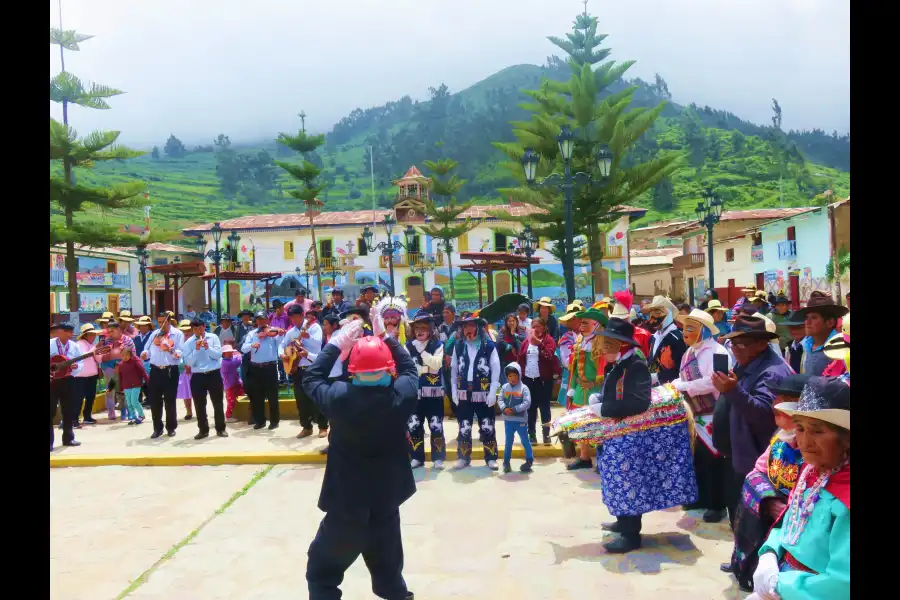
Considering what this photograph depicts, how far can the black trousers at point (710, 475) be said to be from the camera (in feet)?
16.2

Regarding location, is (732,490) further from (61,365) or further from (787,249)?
(787,249)

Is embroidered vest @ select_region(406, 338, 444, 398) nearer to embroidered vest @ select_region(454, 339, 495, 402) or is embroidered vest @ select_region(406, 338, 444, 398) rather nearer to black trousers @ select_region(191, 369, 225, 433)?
embroidered vest @ select_region(454, 339, 495, 402)

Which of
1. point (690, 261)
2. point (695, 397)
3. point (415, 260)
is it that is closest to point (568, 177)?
point (695, 397)

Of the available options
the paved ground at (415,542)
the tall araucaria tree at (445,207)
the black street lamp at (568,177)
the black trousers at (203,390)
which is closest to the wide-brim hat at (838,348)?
the paved ground at (415,542)

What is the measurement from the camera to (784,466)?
2.94m

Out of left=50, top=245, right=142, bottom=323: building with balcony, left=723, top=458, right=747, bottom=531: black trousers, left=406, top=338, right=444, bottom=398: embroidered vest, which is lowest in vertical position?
left=723, top=458, right=747, bottom=531: black trousers

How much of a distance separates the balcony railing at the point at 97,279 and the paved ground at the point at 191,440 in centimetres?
2478

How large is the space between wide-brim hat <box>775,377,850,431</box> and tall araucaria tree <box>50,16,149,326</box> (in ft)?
75.7

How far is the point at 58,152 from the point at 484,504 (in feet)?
74.4

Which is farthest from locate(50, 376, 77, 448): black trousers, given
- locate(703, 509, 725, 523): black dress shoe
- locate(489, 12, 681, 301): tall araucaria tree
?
locate(489, 12, 681, 301): tall araucaria tree

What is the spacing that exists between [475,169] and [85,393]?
83.7 m

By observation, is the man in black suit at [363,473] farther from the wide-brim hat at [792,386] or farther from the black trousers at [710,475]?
the black trousers at [710,475]

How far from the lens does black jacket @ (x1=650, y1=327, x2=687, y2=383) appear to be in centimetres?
602
